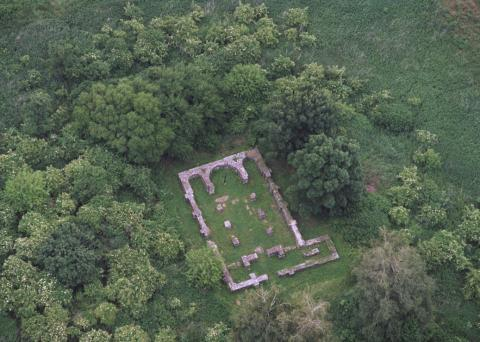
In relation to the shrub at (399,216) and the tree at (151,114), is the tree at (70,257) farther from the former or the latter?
the shrub at (399,216)

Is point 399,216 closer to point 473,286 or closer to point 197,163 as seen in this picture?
point 473,286

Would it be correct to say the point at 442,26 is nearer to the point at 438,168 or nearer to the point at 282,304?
the point at 438,168

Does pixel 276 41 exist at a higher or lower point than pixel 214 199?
higher

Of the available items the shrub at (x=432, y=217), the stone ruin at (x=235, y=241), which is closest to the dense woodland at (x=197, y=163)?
the shrub at (x=432, y=217)

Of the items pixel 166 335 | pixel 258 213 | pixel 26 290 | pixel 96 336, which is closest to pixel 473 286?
pixel 258 213

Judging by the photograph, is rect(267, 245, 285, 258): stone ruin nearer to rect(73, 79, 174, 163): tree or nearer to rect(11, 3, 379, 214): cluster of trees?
rect(11, 3, 379, 214): cluster of trees

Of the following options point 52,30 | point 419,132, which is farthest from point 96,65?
point 419,132
